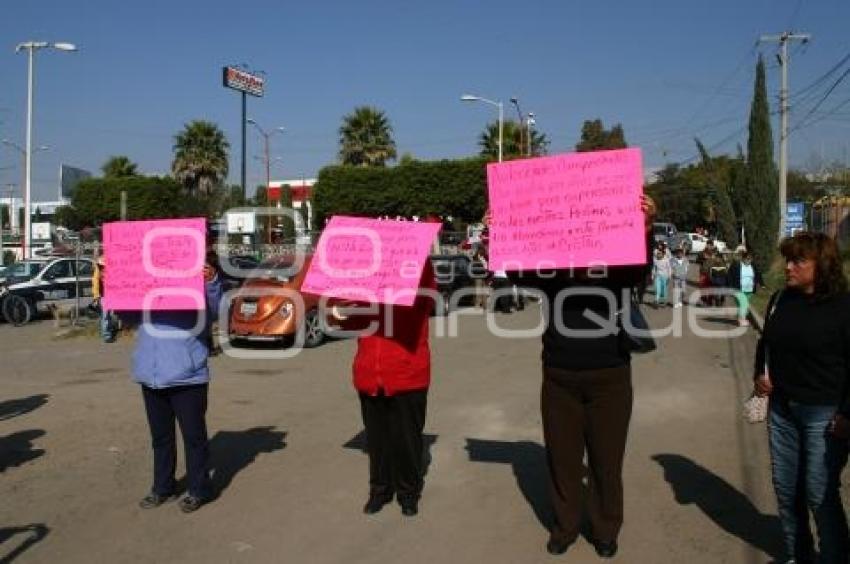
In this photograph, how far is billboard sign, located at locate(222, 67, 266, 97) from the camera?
1942 inches

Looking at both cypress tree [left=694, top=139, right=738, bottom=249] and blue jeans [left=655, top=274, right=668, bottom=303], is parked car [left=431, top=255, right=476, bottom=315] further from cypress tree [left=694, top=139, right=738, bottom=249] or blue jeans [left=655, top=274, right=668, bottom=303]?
cypress tree [left=694, top=139, right=738, bottom=249]

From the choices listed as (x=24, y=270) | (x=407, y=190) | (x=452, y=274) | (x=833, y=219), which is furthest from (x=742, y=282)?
(x=407, y=190)

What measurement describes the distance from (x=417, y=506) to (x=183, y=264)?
2.21m

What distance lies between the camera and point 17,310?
777 inches

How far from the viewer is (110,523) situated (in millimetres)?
5441

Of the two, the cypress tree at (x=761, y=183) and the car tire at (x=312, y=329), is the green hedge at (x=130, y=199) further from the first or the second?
the car tire at (x=312, y=329)

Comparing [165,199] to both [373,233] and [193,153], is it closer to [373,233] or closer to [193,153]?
[193,153]

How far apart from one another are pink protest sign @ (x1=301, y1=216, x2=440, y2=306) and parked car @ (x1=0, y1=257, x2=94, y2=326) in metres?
14.8

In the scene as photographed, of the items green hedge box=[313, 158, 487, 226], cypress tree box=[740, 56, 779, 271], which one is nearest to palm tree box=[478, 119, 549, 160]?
green hedge box=[313, 158, 487, 226]

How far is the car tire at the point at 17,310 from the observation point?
19.6 m

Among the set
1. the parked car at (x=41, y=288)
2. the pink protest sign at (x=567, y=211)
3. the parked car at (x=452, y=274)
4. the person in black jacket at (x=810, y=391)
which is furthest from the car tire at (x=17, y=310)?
the person in black jacket at (x=810, y=391)

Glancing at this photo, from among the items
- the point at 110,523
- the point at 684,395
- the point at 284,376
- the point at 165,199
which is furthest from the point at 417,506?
the point at 165,199

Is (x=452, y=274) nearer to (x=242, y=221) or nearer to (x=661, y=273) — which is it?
(x=661, y=273)

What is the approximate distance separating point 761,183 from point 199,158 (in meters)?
40.2
